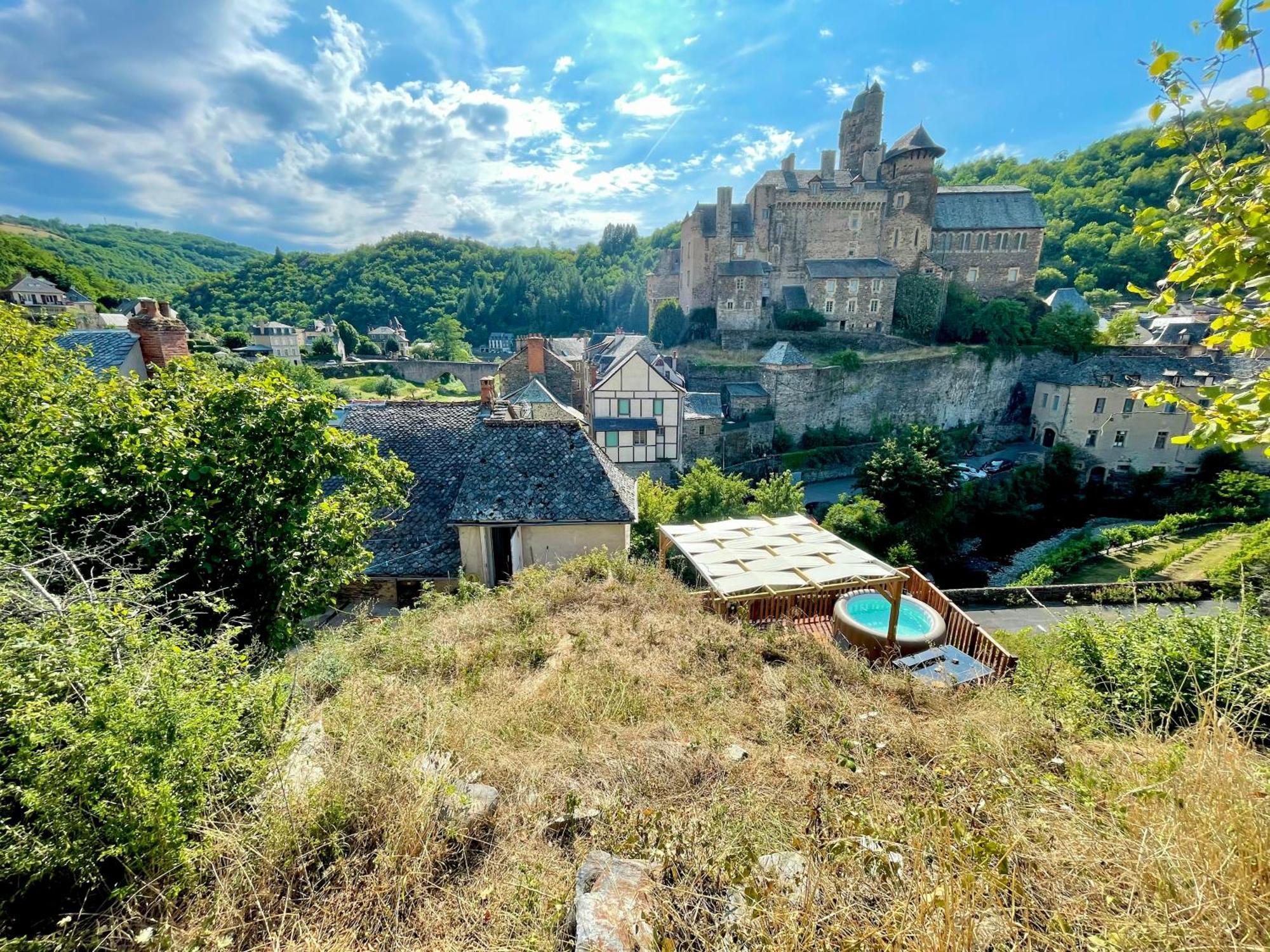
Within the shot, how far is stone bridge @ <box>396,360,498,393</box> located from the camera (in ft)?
189

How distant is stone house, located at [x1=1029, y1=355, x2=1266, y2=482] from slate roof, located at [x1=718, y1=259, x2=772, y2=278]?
21070 mm

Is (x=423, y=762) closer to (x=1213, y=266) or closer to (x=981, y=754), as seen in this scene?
(x=981, y=754)

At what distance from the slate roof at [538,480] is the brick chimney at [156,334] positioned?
805 cm

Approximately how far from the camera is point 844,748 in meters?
4.31

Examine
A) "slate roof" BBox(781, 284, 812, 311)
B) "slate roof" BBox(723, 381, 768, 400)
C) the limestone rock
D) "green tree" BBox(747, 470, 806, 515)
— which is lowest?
"green tree" BBox(747, 470, 806, 515)

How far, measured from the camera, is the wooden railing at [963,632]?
8430mm

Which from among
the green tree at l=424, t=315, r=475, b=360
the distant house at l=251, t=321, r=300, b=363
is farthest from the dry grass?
the green tree at l=424, t=315, r=475, b=360

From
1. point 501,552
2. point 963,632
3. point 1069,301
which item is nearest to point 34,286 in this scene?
point 501,552

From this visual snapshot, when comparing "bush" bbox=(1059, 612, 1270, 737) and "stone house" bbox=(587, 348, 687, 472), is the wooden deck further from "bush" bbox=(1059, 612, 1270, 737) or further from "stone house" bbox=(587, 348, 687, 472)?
"stone house" bbox=(587, 348, 687, 472)

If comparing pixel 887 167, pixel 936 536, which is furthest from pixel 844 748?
pixel 887 167

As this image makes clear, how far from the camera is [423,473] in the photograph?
1295cm

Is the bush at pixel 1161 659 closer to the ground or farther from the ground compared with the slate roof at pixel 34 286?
closer to the ground

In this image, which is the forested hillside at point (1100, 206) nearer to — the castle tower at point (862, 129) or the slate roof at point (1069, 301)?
the slate roof at point (1069, 301)

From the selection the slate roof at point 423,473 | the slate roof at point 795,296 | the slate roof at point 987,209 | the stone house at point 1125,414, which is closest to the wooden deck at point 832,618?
the slate roof at point 423,473
